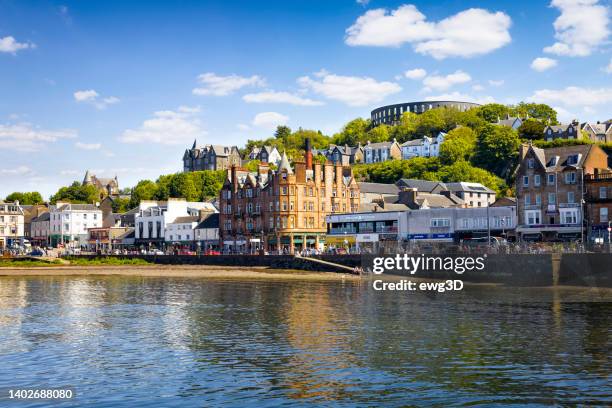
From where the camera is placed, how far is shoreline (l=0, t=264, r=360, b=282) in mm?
85188

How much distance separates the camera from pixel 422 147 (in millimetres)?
194250

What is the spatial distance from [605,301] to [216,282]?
4489 centimetres

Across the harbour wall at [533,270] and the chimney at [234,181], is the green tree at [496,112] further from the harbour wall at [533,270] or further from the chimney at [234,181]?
the harbour wall at [533,270]

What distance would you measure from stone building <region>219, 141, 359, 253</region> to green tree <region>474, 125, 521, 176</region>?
5022 cm

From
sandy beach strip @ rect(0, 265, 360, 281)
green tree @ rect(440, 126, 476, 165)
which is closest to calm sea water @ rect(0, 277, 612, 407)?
sandy beach strip @ rect(0, 265, 360, 281)

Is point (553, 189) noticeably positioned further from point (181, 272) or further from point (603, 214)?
point (181, 272)

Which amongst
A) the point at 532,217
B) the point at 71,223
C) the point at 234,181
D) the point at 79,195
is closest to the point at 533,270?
A: the point at 532,217

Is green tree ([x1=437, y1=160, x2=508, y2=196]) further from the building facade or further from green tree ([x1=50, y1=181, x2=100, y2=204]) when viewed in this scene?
green tree ([x1=50, y1=181, x2=100, y2=204])

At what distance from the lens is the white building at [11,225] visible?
543ft

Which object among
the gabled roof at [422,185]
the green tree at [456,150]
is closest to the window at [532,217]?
the gabled roof at [422,185]

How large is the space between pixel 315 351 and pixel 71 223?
140 metres

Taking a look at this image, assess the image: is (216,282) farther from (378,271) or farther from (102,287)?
(378,271)

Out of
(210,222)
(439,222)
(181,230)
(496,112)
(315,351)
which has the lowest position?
(315,351)

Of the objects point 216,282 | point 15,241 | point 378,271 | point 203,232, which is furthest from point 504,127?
point 15,241
